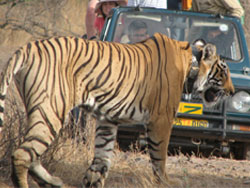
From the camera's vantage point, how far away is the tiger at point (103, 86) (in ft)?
13.1

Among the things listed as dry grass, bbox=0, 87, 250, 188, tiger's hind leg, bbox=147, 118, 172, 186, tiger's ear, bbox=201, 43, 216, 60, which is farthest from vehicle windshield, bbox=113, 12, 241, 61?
tiger's hind leg, bbox=147, 118, 172, 186

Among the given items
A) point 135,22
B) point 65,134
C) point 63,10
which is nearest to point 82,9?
point 63,10

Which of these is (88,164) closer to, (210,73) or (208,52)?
(210,73)

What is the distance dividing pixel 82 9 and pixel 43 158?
12.2 meters

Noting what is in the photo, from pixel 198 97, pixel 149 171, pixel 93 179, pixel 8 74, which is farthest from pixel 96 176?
pixel 198 97

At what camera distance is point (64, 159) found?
543 centimetres

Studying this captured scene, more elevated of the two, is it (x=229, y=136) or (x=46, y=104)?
(x=46, y=104)

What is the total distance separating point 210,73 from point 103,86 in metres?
1.30

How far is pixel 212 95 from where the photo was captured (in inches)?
213

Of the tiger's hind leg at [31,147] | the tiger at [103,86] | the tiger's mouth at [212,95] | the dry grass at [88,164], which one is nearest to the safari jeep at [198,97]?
the dry grass at [88,164]

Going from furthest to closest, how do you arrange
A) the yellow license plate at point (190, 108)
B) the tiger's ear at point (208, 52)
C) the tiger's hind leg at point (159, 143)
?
the yellow license plate at point (190, 108) < the tiger's ear at point (208, 52) < the tiger's hind leg at point (159, 143)

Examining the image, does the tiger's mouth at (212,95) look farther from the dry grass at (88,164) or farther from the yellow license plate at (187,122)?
the yellow license plate at (187,122)

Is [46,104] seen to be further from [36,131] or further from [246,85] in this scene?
[246,85]

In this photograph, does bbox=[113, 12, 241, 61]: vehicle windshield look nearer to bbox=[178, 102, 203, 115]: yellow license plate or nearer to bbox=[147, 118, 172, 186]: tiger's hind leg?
bbox=[178, 102, 203, 115]: yellow license plate
